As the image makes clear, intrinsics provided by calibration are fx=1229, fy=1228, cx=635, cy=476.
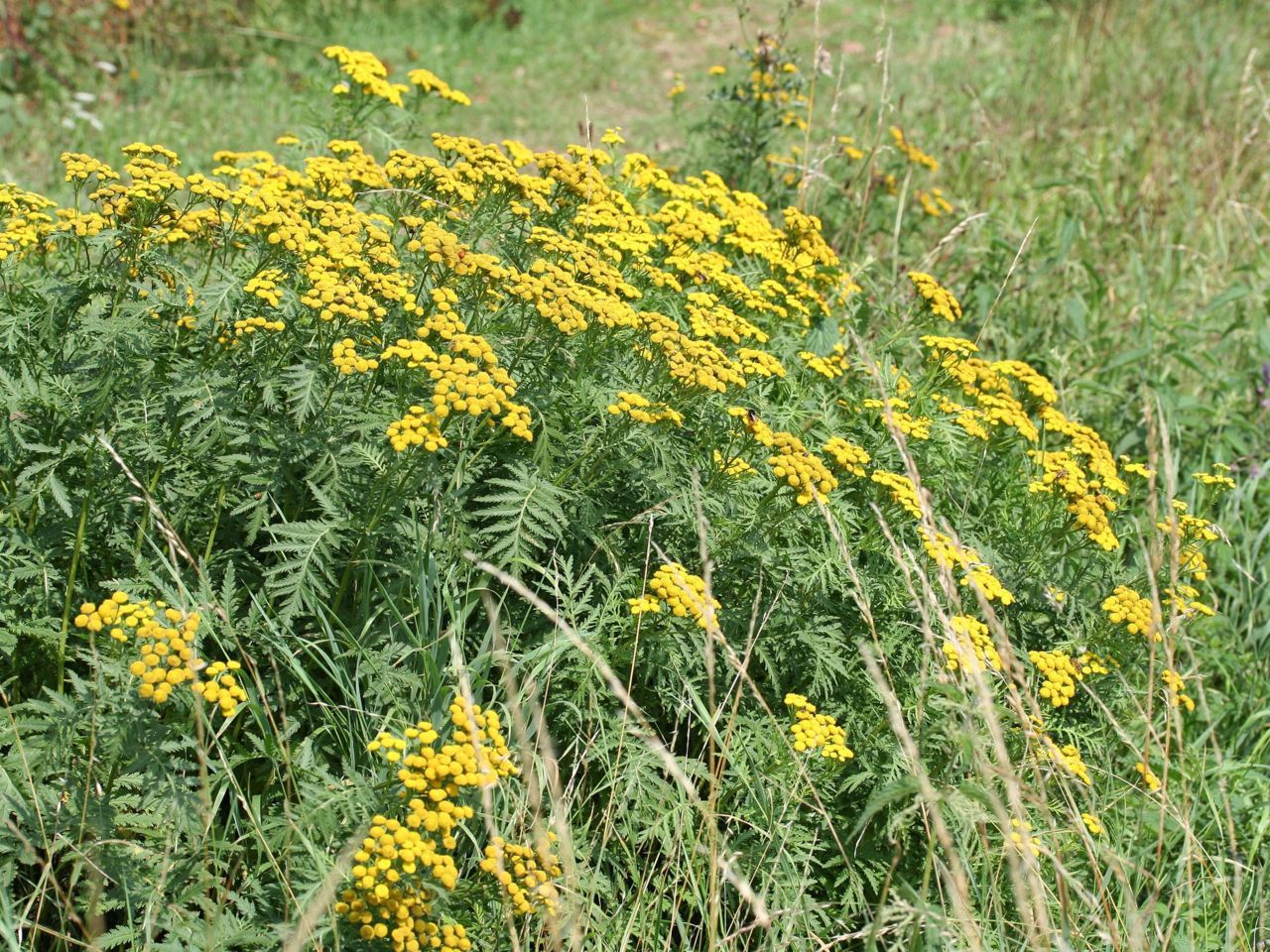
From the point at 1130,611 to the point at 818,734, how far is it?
1.02 meters

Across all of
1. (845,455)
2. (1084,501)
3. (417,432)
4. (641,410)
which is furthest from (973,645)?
(417,432)

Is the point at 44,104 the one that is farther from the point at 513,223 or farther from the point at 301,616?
the point at 301,616

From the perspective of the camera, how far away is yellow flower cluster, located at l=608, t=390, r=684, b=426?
2.82 m

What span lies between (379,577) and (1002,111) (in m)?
6.41

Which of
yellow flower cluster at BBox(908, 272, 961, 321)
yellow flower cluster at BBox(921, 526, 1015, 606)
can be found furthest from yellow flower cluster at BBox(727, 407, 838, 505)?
yellow flower cluster at BBox(908, 272, 961, 321)

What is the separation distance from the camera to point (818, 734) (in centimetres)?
273

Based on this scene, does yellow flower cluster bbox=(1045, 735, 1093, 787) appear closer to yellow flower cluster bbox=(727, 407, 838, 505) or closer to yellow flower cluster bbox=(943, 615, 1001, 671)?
yellow flower cluster bbox=(943, 615, 1001, 671)

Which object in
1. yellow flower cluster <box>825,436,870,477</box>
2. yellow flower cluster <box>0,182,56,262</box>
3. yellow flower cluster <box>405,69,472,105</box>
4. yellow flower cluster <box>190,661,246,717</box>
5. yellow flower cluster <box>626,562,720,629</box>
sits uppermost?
yellow flower cluster <box>405,69,472,105</box>

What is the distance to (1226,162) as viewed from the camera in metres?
7.34

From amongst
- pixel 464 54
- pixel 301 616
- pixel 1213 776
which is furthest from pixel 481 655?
pixel 464 54

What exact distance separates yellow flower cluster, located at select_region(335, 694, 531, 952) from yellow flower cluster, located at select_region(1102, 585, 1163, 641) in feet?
5.51

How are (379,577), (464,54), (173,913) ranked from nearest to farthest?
(173,913) < (379,577) < (464,54)

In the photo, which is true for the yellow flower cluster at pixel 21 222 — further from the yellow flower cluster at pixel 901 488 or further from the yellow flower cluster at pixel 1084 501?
the yellow flower cluster at pixel 1084 501

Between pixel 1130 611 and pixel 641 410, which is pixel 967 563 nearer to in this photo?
pixel 1130 611
